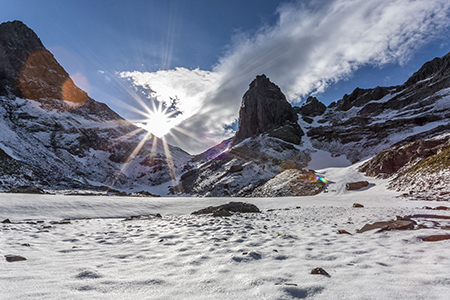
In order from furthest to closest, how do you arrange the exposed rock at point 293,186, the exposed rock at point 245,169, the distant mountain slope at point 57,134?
the distant mountain slope at point 57,134 → the exposed rock at point 245,169 → the exposed rock at point 293,186

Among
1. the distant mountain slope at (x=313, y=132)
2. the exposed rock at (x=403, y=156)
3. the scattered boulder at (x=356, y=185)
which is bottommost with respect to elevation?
the scattered boulder at (x=356, y=185)

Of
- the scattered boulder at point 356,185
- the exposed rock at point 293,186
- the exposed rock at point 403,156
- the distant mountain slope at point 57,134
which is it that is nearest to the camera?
the exposed rock at point 403,156

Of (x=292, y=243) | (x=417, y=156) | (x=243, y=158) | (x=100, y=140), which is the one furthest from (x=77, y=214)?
(x=100, y=140)

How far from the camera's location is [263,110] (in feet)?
322

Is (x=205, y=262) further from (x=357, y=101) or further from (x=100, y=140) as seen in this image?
(x=357, y=101)

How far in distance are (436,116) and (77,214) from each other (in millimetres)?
82412

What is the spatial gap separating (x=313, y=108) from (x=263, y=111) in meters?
43.7

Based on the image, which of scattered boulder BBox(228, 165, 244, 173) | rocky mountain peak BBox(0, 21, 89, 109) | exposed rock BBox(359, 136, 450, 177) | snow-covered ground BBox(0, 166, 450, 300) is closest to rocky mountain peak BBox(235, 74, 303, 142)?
scattered boulder BBox(228, 165, 244, 173)

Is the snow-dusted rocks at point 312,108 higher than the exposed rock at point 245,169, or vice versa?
the snow-dusted rocks at point 312,108

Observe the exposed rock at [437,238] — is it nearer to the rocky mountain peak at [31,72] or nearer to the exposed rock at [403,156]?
the exposed rock at [403,156]

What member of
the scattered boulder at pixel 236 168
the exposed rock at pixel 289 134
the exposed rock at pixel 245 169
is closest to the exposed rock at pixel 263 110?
the exposed rock at pixel 289 134

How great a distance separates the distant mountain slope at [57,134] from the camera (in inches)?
2151

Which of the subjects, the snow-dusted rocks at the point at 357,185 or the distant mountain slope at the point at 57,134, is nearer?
the snow-dusted rocks at the point at 357,185

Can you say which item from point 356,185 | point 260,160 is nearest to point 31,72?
point 260,160
